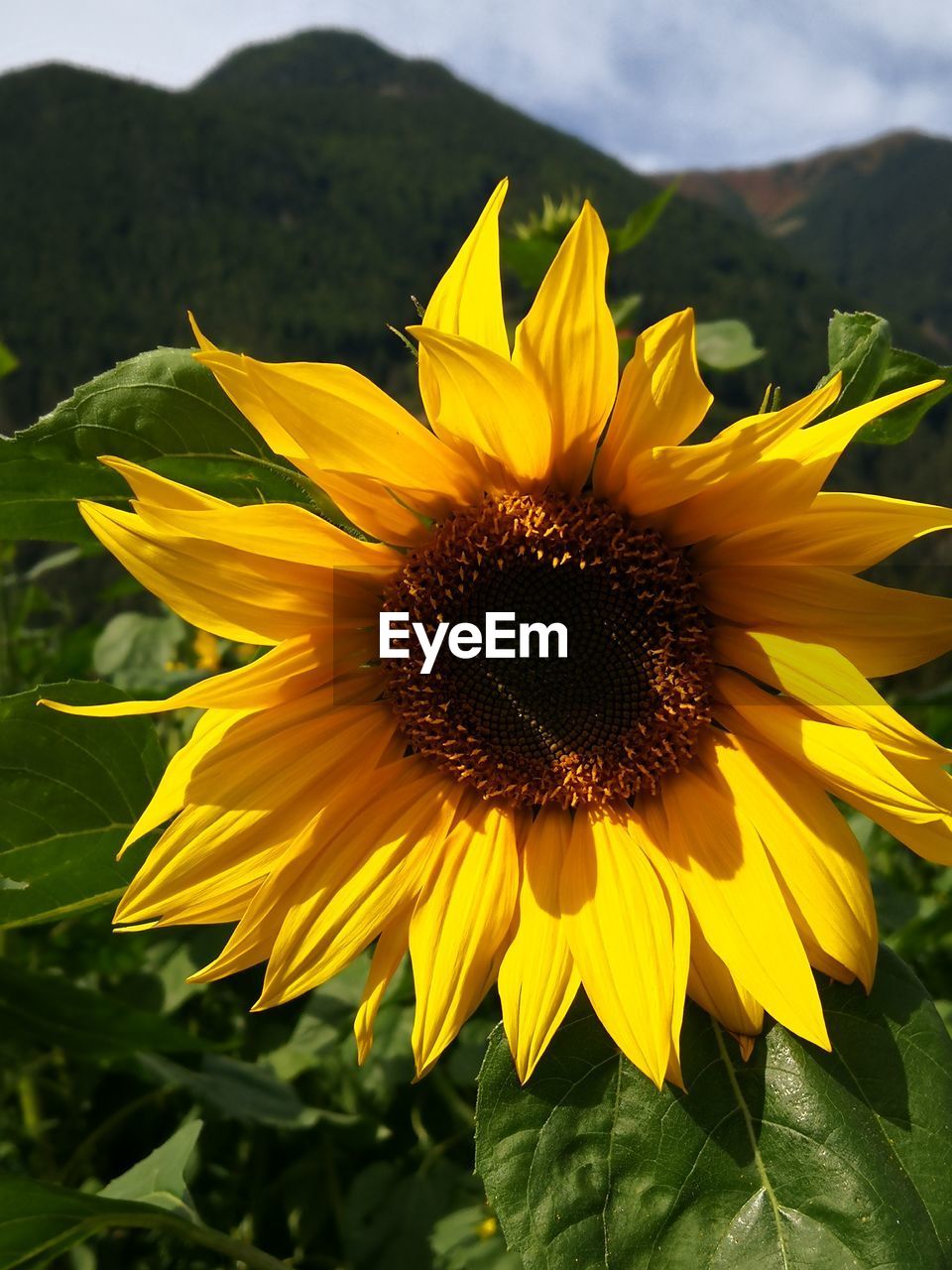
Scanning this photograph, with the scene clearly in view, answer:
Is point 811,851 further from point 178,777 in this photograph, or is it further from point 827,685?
point 178,777

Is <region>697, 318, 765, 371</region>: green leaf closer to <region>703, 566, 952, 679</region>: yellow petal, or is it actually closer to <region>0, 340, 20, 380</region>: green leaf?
<region>703, 566, 952, 679</region>: yellow petal

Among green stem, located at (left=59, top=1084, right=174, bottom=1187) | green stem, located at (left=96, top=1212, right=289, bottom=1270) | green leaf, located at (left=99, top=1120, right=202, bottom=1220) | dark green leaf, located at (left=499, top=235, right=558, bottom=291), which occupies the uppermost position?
dark green leaf, located at (left=499, top=235, right=558, bottom=291)

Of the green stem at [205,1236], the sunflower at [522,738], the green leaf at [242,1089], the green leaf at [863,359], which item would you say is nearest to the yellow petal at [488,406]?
the sunflower at [522,738]

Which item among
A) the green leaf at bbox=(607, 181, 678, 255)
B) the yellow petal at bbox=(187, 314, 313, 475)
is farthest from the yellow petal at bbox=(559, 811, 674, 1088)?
the green leaf at bbox=(607, 181, 678, 255)

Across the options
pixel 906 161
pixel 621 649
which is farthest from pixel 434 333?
pixel 906 161

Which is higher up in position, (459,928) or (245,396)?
(245,396)

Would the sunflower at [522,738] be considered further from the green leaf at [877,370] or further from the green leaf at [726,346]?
the green leaf at [726,346]

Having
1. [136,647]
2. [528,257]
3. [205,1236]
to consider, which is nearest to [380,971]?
[205,1236]
